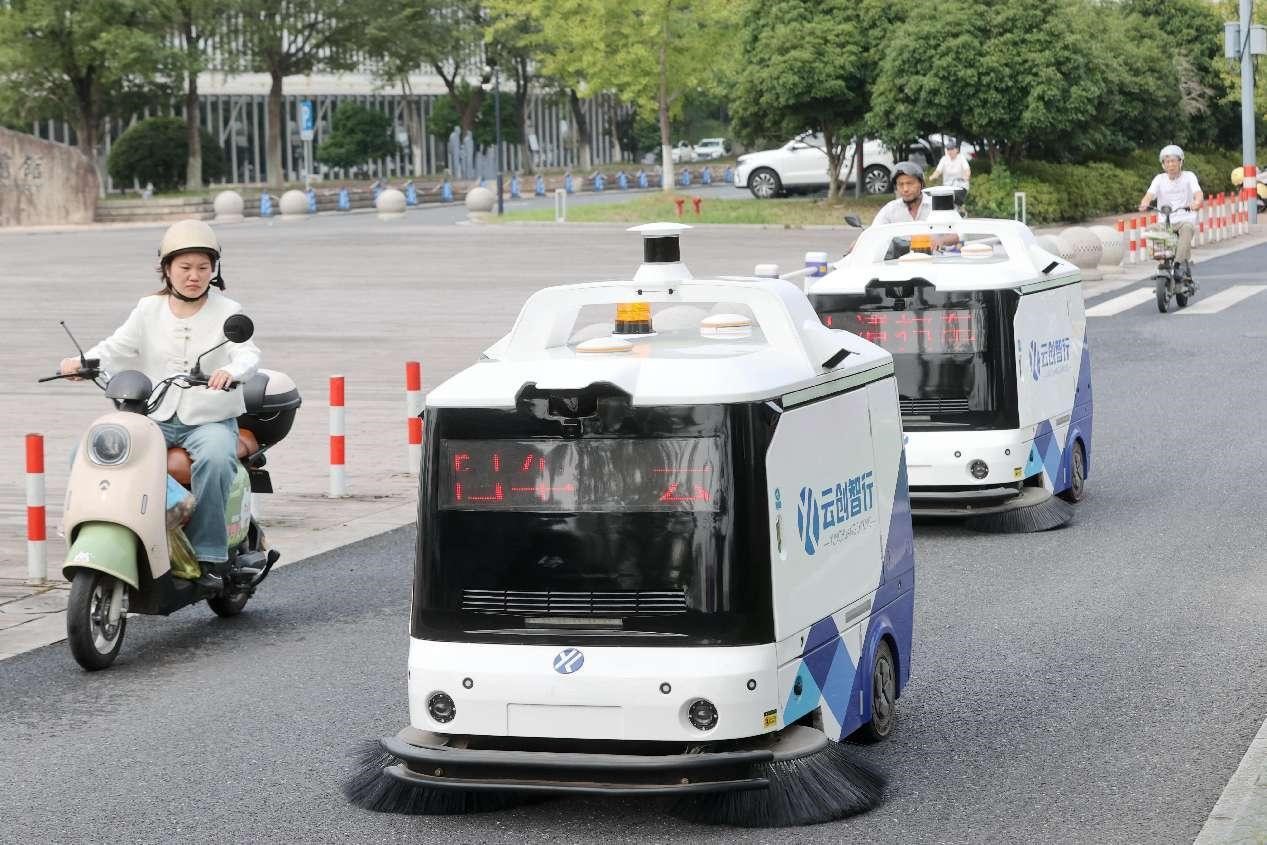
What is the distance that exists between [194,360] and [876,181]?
153ft

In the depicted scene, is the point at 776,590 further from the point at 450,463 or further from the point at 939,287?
the point at 939,287

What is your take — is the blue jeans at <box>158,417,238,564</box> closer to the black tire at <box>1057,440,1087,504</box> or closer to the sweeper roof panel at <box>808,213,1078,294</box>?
the sweeper roof panel at <box>808,213,1078,294</box>

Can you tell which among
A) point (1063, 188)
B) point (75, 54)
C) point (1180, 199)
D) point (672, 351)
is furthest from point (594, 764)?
point (75, 54)

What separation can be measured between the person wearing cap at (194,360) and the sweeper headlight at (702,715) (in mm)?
3517

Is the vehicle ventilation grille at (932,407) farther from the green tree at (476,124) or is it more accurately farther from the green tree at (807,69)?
the green tree at (476,124)

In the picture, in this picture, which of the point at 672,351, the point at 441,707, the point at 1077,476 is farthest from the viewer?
the point at 1077,476

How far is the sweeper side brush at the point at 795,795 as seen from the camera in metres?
6.34

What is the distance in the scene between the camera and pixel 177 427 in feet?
30.3

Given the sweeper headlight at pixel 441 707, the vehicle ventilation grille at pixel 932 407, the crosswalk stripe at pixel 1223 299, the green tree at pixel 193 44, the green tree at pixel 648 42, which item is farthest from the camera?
the green tree at pixel 193 44

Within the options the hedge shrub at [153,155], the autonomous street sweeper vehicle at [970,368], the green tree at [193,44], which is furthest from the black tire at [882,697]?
the hedge shrub at [153,155]

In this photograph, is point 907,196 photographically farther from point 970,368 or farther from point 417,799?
point 417,799

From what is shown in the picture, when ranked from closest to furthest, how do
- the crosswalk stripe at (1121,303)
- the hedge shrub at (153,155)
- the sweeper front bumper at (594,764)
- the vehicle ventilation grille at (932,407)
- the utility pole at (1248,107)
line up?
the sweeper front bumper at (594,764)
the vehicle ventilation grille at (932,407)
the crosswalk stripe at (1121,303)
the utility pole at (1248,107)
the hedge shrub at (153,155)

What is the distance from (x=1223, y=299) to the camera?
27.7 m

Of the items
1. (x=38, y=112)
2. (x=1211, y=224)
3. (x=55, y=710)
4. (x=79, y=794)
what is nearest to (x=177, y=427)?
(x=55, y=710)
